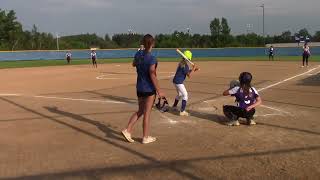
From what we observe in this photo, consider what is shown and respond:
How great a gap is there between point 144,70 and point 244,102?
2546 mm

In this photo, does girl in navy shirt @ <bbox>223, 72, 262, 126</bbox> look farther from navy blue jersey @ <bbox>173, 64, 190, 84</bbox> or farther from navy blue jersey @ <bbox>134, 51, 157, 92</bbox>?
navy blue jersey @ <bbox>134, 51, 157, 92</bbox>

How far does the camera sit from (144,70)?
7.98 metres

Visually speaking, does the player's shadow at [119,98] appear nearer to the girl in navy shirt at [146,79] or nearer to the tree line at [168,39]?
the girl in navy shirt at [146,79]

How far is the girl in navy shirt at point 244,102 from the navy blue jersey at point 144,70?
85.0 inches

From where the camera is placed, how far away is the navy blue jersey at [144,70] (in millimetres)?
7930

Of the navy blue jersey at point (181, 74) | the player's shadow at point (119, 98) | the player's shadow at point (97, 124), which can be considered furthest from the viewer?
the player's shadow at point (119, 98)

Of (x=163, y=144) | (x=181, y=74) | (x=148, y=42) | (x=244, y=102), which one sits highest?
(x=148, y=42)

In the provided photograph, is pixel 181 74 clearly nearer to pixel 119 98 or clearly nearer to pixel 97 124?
pixel 97 124

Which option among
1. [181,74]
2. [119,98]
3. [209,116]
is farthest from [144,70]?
[119,98]

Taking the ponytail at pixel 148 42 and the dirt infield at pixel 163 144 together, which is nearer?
the dirt infield at pixel 163 144


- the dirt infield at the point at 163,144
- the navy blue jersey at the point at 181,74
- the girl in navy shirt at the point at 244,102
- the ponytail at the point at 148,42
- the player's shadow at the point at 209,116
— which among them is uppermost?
the ponytail at the point at 148,42

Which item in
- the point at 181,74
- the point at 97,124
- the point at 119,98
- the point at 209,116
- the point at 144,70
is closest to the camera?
the point at 144,70

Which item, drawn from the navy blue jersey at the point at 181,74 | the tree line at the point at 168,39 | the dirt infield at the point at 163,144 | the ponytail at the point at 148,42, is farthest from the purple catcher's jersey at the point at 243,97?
the tree line at the point at 168,39

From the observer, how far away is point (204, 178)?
606 cm
